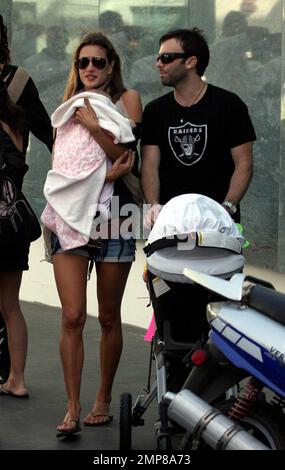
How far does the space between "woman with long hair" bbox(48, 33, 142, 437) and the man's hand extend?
284 millimetres

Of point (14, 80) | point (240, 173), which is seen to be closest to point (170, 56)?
point (240, 173)

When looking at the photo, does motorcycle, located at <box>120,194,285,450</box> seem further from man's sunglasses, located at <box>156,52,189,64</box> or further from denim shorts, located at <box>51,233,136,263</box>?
man's sunglasses, located at <box>156,52,189,64</box>

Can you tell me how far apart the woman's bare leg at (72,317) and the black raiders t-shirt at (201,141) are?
57cm

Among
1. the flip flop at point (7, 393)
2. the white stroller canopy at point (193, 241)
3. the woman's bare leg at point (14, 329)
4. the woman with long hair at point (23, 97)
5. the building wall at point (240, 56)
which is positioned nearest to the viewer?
the white stroller canopy at point (193, 241)

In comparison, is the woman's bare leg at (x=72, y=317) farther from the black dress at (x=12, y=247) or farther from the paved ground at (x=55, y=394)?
the black dress at (x=12, y=247)

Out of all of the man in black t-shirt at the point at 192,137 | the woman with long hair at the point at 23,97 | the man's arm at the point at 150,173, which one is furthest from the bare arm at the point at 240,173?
the woman with long hair at the point at 23,97

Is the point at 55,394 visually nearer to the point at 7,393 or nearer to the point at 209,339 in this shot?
the point at 7,393

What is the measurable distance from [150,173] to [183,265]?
1.07 metres

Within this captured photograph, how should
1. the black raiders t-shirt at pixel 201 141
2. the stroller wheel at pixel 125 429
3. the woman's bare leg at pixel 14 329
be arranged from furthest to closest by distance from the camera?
the woman's bare leg at pixel 14 329 → the black raiders t-shirt at pixel 201 141 → the stroller wheel at pixel 125 429

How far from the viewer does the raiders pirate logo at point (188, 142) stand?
644 centimetres

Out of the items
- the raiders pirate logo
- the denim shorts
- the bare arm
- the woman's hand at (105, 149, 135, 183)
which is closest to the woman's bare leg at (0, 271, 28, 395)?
the denim shorts

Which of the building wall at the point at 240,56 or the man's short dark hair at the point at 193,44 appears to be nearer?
the man's short dark hair at the point at 193,44

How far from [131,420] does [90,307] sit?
168 inches
